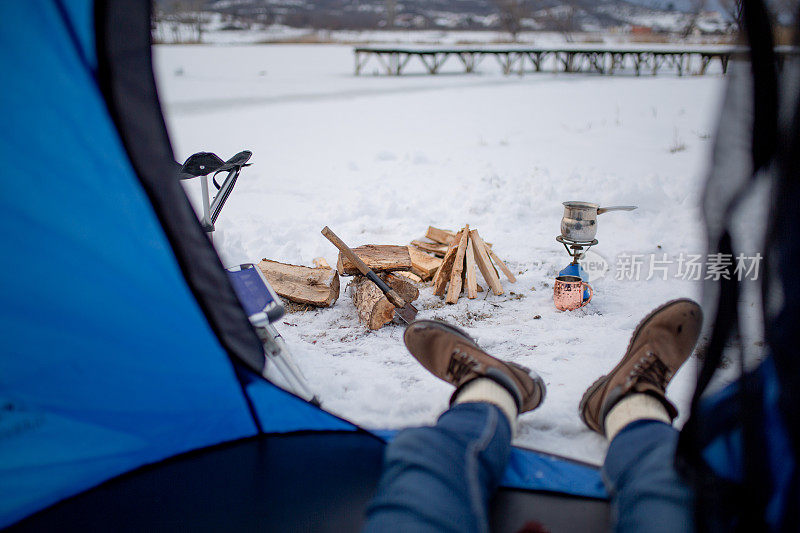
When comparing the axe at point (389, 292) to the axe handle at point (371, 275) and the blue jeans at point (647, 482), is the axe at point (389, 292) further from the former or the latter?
the blue jeans at point (647, 482)

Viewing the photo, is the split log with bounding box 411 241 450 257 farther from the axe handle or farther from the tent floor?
the tent floor

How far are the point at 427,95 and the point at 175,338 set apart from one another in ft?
36.5

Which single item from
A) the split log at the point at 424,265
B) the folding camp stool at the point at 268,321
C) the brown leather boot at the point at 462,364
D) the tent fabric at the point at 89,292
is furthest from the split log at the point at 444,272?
the tent fabric at the point at 89,292

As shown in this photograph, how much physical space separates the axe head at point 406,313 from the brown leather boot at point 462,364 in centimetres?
73

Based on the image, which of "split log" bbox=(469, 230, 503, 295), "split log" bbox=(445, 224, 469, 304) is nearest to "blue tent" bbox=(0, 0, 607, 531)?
"split log" bbox=(445, 224, 469, 304)

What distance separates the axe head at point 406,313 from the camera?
2.71 metres

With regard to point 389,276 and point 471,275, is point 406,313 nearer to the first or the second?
point 389,276

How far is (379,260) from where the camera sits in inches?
116

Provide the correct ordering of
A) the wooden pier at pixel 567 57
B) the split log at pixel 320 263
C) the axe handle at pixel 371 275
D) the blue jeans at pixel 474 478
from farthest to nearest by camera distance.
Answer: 1. the wooden pier at pixel 567 57
2. the split log at pixel 320 263
3. the axe handle at pixel 371 275
4. the blue jeans at pixel 474 478

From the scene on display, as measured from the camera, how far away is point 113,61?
48.2 inches

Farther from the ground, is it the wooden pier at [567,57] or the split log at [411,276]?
the wooden pier at [567,57]

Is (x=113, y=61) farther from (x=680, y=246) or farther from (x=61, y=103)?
(x=680, y=246)

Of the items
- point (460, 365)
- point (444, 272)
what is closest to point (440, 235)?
point (444, 272)

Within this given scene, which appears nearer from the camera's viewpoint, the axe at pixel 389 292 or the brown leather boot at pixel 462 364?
the brown leather boot at pixel 462 364
